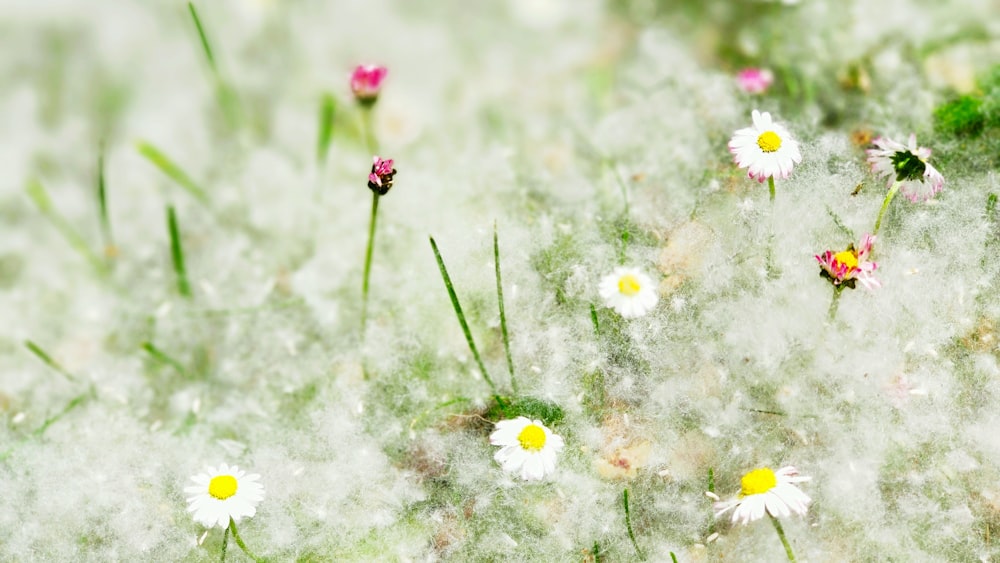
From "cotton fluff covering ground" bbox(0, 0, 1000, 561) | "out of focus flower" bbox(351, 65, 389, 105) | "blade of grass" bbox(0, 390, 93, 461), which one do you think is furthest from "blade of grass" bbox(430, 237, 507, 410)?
"blade of grass" bbox(0, 390, 93, 461)

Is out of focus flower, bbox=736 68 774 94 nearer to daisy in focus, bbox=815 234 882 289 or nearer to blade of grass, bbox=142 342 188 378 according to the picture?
daisy in focus, bbox=815 234 882 289

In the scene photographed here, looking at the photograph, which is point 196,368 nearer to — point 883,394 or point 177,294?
point 177,294

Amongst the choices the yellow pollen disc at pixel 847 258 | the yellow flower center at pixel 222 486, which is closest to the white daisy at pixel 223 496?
the yellow flower center at pixel 222 486

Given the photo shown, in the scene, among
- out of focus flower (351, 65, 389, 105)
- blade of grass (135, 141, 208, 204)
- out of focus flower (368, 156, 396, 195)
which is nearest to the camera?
out of focus flower (368, 156, 396, 195)

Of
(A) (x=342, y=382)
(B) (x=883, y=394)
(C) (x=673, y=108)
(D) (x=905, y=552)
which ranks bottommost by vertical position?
(D) (x=905, y=552)

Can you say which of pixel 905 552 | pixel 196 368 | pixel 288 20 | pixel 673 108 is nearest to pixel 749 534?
pixel 905 552

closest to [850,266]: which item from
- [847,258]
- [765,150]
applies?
[847,258]

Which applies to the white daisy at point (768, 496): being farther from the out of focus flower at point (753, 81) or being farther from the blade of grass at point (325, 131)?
the blade of grass at point (325, 131)
